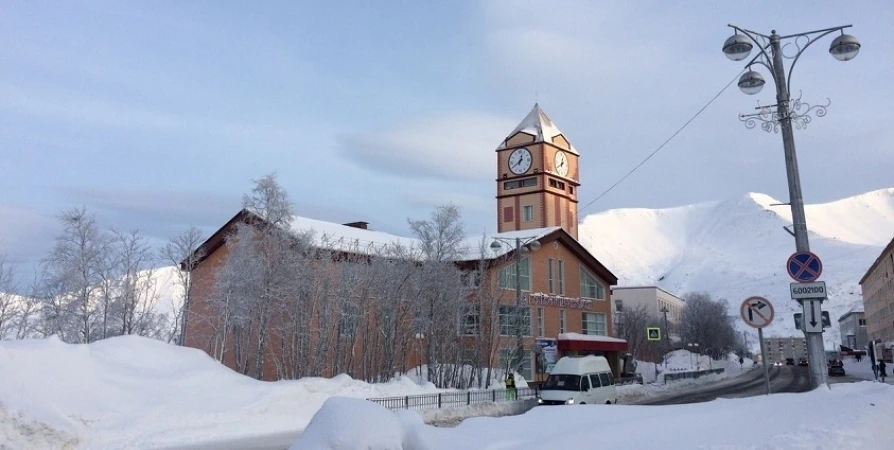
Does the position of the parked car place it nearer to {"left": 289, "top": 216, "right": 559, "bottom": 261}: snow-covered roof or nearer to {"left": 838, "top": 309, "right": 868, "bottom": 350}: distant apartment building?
{"left": 289, "top": 216, "right": 559, "bottom": 261}: snow-covered roof

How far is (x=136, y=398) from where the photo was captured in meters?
20.3

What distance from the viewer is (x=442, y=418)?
2420 centimetres

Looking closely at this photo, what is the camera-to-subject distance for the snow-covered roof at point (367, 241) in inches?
1503

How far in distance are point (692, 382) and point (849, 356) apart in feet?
319

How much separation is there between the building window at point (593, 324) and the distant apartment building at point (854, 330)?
335 ft

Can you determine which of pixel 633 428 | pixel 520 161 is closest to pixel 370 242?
pixel 520 161

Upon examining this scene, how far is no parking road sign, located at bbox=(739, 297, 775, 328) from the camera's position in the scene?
12.5 meters

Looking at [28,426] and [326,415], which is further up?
[326,415]

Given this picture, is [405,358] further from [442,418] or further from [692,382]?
[692,382]

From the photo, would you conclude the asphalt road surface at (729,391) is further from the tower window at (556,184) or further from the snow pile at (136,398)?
the tower window at (556,184)

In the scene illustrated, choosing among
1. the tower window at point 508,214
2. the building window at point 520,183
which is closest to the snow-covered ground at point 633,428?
the building window at point 520,183

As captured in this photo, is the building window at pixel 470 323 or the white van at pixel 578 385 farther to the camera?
the building window at pixel 470 323

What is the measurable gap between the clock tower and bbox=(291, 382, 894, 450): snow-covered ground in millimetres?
57046

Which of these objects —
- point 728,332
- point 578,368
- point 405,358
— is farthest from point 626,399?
point 728,332
